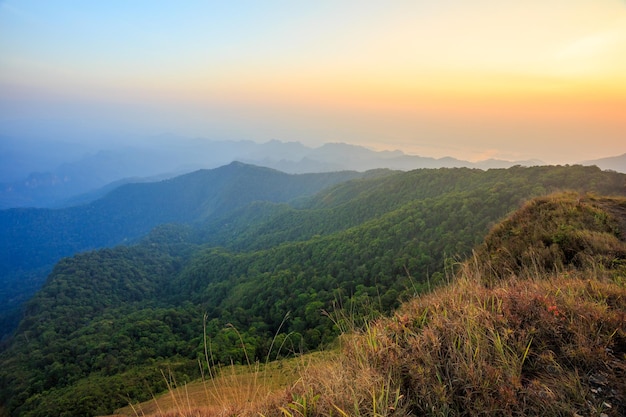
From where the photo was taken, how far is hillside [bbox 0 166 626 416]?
74.8 feet

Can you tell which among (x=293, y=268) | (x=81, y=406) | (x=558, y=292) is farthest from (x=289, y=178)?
(x=558, y=292)

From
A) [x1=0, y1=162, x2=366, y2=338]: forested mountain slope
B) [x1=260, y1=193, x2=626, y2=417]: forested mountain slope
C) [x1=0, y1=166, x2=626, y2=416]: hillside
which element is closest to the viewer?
[x1=260, y1=193, x2=626, y2=417]: forested mountain slope

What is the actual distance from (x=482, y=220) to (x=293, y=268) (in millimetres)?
25397

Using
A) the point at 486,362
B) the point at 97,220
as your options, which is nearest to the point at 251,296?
the point at 486,362

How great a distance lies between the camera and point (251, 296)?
133ft

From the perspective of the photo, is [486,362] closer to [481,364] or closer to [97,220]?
[481,364]

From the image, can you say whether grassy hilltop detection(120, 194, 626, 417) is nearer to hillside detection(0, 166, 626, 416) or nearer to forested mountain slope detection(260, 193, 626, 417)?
forested mountain slope detection(260, 193, 626, 417)

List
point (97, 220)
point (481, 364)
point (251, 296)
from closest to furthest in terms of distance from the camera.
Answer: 1. point (481, 364)
2. point (251, 296)
3. point (97, 220)

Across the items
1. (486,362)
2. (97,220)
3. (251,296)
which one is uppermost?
(486,362)

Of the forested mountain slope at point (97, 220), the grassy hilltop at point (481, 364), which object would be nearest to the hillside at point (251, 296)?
the grassy hilltop at point (481, 364)

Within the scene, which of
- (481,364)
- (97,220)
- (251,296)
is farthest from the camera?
(97,220)

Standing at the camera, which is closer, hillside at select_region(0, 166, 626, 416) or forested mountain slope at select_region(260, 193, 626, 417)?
forested mountain slope at select_region(260, 193, 626, 417)

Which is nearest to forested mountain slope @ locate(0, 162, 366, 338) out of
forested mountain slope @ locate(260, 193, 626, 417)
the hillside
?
the hillside

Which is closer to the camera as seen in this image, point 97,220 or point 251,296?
point 251,296
